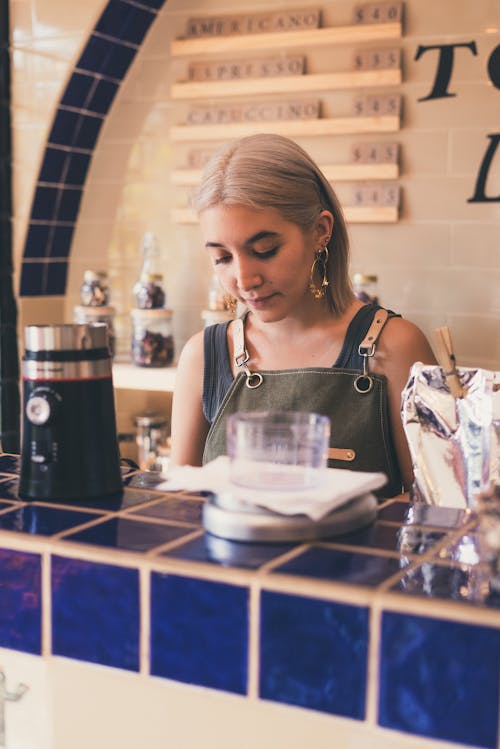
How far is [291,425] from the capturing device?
44.9 inches

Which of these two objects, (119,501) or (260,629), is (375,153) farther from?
(260,629)

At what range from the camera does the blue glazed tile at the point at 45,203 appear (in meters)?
3.58

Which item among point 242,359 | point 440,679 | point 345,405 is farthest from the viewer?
point 242,359

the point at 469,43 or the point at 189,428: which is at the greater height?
the point at 469,43

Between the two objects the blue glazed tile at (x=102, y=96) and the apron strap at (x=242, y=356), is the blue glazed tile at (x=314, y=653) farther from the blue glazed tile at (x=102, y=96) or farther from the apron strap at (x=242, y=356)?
the blue glazed tile at (x=102, y=96)

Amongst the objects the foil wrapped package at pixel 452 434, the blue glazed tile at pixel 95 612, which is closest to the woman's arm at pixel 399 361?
the foil wrapped package at pixel 452 434

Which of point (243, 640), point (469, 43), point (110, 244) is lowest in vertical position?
point (243, 640)

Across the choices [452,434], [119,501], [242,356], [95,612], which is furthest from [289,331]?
[95,612]

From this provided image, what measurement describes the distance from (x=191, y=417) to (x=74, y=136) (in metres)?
1.73

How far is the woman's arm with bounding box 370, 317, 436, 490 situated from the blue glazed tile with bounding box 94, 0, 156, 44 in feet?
6.13

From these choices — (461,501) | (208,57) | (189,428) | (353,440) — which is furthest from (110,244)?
(461,501)

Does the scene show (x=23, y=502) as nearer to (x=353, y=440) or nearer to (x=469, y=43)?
(x=353, y=440)

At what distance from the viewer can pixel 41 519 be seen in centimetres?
123

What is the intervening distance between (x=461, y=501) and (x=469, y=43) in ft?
6.88
